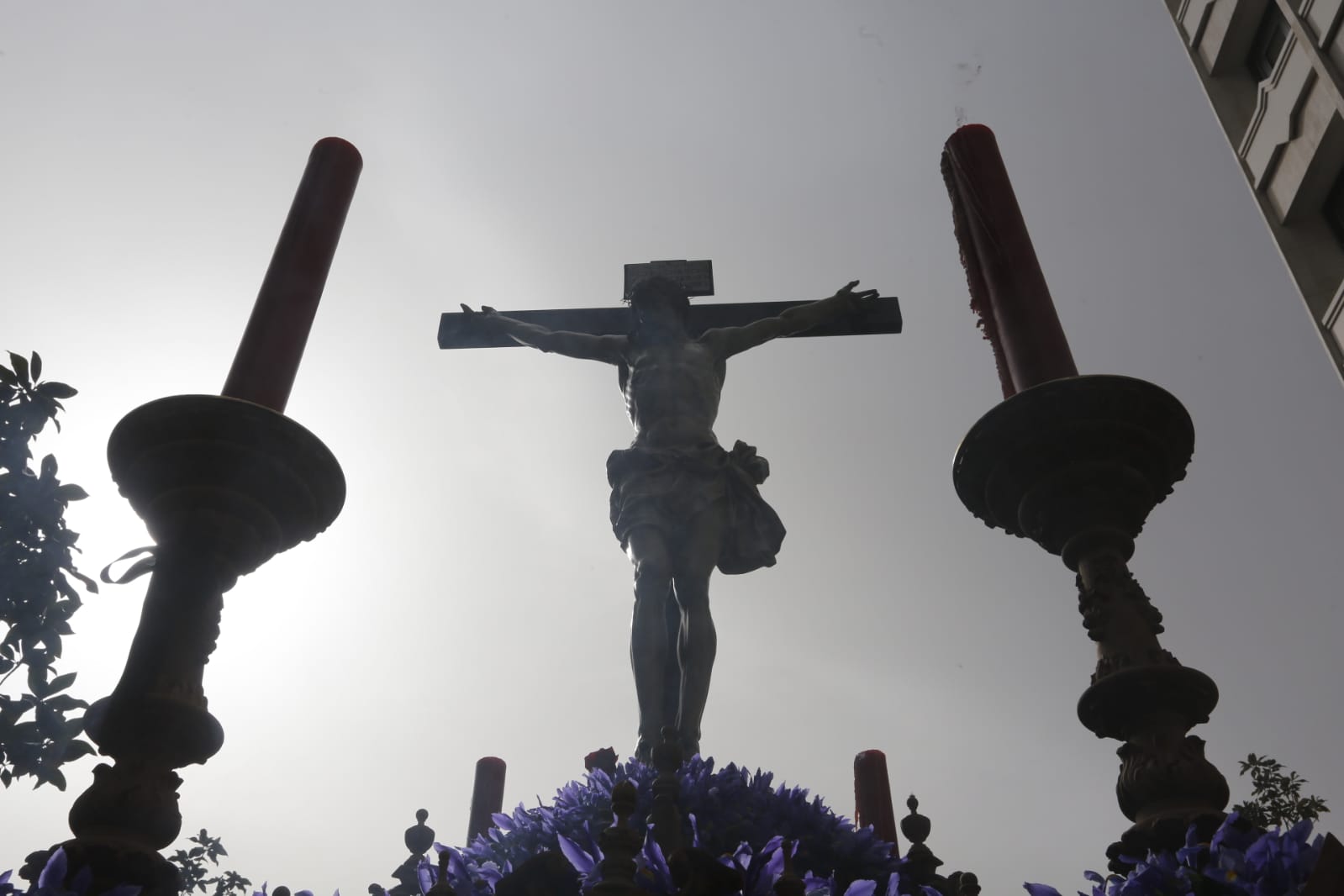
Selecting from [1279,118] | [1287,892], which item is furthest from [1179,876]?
[1279,118]

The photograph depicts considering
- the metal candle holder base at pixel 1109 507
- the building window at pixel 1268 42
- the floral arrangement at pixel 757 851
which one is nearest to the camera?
the floral arrangement at pixel 757 851

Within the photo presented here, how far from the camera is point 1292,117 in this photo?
1470 cm

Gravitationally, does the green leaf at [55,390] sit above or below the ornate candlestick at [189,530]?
above

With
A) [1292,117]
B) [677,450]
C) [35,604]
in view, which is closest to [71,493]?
[35,604]

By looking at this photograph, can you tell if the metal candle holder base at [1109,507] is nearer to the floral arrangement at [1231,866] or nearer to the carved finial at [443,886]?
the floral arrangement at [1231,866]

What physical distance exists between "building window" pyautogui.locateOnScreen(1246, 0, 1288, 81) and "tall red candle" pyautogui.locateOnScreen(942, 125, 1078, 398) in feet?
52.6

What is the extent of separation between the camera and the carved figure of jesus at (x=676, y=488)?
3445mm

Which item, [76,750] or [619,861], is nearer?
[619,861]

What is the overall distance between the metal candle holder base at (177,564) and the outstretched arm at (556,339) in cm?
286

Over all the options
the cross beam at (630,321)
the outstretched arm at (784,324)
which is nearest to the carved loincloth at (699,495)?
the outstretched arm at (784,324)

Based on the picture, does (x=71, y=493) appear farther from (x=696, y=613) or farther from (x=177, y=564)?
(x=696, y=613)

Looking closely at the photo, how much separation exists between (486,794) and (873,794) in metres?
1.37

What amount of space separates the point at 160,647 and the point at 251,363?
64cm

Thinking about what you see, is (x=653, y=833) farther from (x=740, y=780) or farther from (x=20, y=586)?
(x=20, y=586)
